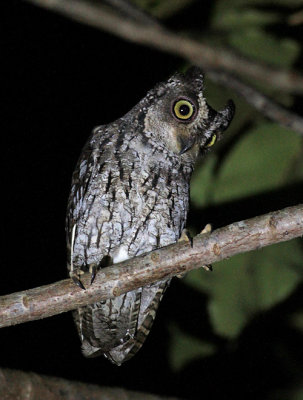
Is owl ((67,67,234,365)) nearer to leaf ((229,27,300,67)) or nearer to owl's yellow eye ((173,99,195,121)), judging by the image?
owl's yellow eye ((173,99,195,121))

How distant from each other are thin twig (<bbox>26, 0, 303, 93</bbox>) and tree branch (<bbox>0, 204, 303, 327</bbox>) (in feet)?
3.31

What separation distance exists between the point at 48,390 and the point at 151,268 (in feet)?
3.04

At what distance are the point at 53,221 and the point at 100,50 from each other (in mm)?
1107

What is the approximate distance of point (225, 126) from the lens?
2324 mm

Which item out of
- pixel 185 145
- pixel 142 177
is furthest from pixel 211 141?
pixel 142 177

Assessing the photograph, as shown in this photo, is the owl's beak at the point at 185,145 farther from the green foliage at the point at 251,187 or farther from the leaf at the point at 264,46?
the leaf at the point at 264,46

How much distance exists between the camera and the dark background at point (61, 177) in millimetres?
3039

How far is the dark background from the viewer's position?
3039 millimetres

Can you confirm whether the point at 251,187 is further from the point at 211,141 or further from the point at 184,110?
the point at 184,110

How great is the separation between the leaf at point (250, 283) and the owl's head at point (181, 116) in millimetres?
1187

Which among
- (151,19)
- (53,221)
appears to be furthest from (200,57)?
(53,221)

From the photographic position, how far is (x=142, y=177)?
7.19 feet

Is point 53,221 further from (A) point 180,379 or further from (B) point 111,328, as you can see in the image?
(A) point 180,379

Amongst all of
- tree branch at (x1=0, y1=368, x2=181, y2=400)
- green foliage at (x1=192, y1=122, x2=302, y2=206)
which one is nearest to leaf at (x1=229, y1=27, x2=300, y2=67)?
green foliage at (x1=192, y1=122, x2=302, y2=206)
